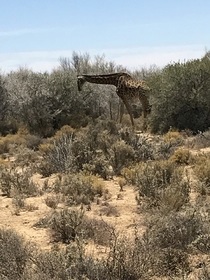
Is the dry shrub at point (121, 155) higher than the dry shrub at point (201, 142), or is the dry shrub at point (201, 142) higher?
the dry shrub at point (121, 155)

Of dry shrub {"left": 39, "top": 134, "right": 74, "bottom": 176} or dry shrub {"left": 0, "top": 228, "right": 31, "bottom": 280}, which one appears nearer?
dry shrub {"left": 0, "top": 228, "right": 31, "bottom": 280}

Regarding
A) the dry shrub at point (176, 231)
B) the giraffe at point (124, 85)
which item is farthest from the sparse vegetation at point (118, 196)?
the giraffe at point (124, 85)

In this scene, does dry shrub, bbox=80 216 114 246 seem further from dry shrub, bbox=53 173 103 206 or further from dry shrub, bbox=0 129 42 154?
dry shrub, bbox=0 129 42 154

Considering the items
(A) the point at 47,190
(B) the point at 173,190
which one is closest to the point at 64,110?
(A) the point at 47,190

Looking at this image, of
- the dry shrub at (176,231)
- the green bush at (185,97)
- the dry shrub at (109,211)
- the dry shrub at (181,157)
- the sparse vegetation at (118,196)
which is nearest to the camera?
the sparse vegetation at (118,196)

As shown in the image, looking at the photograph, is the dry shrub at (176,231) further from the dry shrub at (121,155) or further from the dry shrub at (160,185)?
the dry shrub at (121,155)

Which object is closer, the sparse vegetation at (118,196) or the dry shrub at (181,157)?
the sparse vegetation at (118,196)

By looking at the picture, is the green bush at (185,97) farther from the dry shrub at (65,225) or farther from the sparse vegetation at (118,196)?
the dry shrub at (65,225)

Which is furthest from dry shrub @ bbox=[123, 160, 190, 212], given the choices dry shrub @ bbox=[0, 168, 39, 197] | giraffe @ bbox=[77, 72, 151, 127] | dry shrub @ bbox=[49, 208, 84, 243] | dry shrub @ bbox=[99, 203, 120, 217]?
giraffe @ bbox=[77, 72, 151, 127]

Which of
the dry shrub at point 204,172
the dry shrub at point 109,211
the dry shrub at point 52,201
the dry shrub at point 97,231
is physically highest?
the dry shrub at point 204,172

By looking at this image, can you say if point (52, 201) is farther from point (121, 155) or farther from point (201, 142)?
point (201, 142)

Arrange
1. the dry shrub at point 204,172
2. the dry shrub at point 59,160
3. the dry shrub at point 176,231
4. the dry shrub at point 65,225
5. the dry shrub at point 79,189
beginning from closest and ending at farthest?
the dry shrub at point 176,231 < the dry shrub at point 65,225 < the dry shrub at point 79,189 < the dry shrub at point 204,172 < the dry shrub at point 59,160

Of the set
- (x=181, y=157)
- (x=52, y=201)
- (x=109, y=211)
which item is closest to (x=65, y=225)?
(x=109, y=211)

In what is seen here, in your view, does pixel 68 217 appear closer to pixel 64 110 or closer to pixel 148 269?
pixel 148 269
